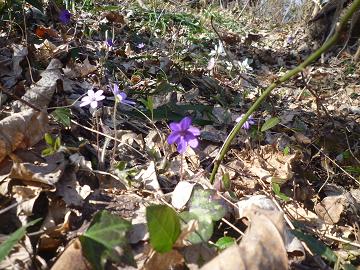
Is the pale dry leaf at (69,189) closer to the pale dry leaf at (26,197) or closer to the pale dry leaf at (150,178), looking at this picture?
the pale dry leaf at (26,197)

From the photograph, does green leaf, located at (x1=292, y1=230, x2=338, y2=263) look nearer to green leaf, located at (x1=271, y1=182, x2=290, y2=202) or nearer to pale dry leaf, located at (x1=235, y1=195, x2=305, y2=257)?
pale dry leaf, located at (x1=235, y1=195, x2=305, y2=257)

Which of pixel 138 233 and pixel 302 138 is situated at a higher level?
pixel 138 233

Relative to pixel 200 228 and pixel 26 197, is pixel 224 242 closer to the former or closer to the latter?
pixel 200 228

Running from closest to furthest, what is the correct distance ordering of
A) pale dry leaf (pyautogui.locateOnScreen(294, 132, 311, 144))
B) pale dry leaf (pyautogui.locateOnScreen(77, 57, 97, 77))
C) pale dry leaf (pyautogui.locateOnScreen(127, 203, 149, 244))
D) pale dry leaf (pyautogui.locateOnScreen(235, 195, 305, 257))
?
1. pale dry leaf (pyautogui.locateOnScreen(127, 203, 149, 244))
2. pale dry leaf (pyautogui.locateOnScreen(235, 195, 305, 257))
3. pale dry leaf (pyautogui.locateOnScreen(294, 132, 311, 144))
4. pale dry leaf (pyautogui.locateOnScreen(77, 57, 97, 77))

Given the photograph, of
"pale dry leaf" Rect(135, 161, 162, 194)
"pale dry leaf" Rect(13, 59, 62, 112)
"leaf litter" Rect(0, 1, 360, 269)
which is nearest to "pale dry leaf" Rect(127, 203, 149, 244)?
"leaf litter" Rect(0, 1, 360, 269)

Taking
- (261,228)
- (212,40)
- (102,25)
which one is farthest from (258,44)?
(261,228)

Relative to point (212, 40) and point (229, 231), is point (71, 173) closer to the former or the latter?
point (229, 231)

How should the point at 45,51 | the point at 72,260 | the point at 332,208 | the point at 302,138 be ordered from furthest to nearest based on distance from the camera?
the point at 45,51, the point at 302,138, the point at 332,208, the point at 72,260

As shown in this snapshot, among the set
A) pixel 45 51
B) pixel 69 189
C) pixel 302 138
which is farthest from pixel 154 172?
pixel 45 51
